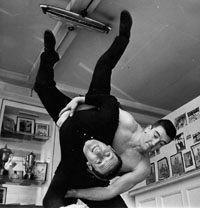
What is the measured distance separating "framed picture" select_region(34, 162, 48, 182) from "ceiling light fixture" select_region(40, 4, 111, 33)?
75cm

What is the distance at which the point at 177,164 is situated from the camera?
4.93ft

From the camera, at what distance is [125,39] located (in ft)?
2.42

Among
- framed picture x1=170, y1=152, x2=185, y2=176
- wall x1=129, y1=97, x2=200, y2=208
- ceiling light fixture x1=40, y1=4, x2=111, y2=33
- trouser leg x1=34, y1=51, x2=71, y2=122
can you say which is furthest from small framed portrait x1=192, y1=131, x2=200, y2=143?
trouser leg x1=34, y1=51, x2=71, y2=122

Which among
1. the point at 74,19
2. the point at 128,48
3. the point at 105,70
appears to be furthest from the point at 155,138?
the point at 128,48

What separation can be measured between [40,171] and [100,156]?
1.02 m

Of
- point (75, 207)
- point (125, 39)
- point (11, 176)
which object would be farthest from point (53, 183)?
point (11, 176)

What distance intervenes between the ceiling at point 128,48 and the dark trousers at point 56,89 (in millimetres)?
443

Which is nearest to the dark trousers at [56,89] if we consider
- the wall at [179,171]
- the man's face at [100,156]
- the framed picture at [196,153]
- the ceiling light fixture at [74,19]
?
the man's face at [100,156]

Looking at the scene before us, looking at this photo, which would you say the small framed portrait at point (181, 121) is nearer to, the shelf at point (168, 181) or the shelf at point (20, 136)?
the shelf at point (168, 181)

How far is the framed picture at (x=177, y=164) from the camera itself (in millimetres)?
1469

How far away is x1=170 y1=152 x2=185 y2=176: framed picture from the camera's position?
4.82 feet

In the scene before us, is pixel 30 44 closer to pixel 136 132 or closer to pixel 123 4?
pixel 123 4

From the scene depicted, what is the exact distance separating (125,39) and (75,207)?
0.44m

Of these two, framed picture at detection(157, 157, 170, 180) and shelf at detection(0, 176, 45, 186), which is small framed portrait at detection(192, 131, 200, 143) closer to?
framed picture at detection(157, 157, 170, 180)
